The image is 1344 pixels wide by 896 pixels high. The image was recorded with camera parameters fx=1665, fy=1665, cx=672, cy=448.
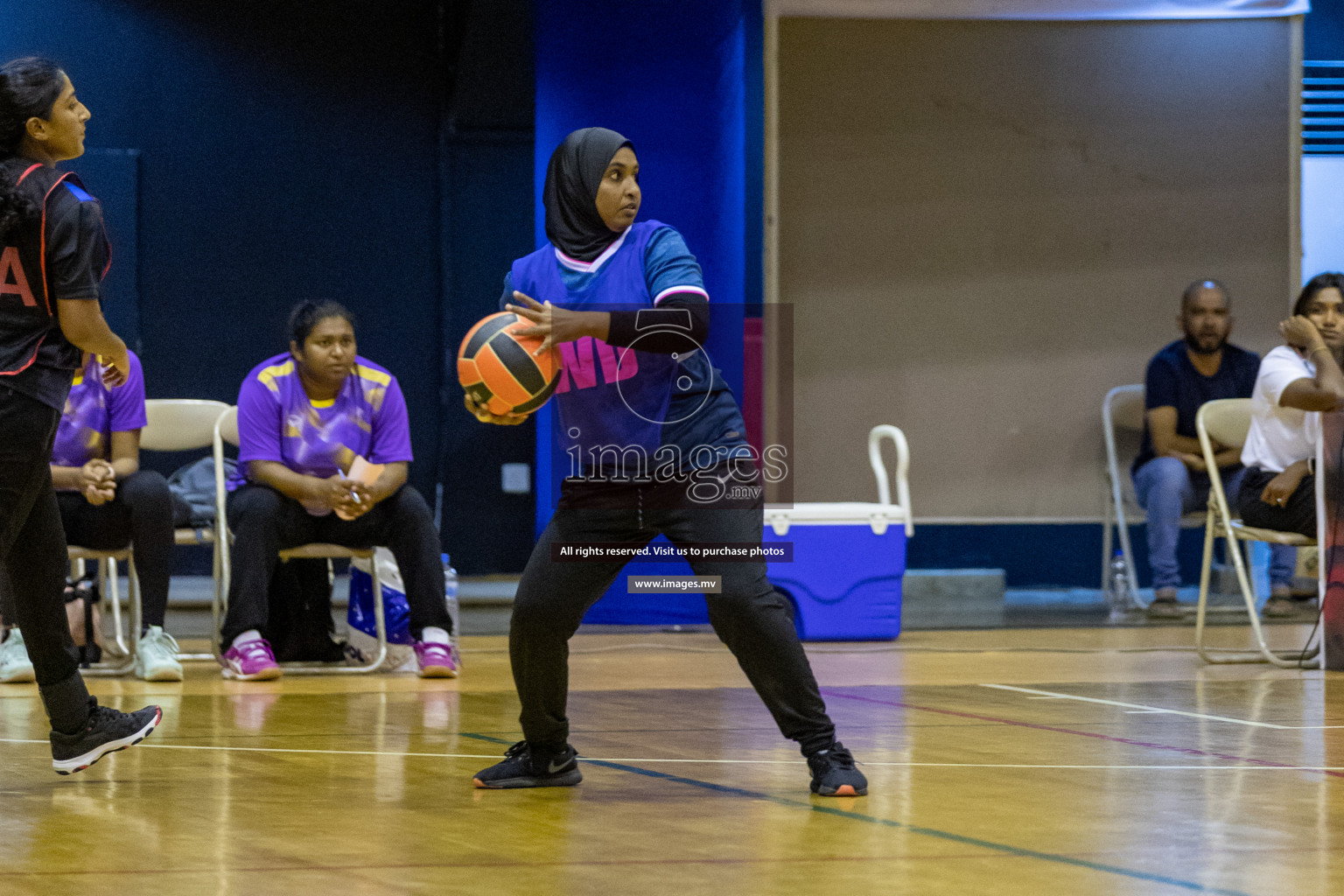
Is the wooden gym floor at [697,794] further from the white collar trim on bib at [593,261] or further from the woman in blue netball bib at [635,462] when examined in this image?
the white collar trim on bib at [593,261]

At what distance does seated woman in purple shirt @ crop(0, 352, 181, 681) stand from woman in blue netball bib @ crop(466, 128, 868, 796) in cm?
260

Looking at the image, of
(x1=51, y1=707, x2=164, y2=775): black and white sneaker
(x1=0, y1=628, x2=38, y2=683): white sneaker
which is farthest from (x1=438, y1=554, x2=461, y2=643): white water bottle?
(x1=51, y1=707, x2=164, y2=775): black and white sneaker

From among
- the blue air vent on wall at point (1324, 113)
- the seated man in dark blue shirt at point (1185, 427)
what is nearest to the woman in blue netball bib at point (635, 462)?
Result: the seated man in dark blue shirt at point (1185, 427)

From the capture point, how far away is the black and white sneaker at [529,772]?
11.2ft

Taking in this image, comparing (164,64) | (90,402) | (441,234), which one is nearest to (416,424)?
(441,234)

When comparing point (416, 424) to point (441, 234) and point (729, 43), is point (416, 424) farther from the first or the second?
point (729, 43)

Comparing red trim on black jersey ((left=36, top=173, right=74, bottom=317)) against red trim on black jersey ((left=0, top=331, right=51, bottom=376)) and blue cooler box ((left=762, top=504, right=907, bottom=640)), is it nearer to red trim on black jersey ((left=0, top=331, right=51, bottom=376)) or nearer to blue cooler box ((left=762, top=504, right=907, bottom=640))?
red trim on black jersey ((left=0, top=331, right=51, bottom=376))

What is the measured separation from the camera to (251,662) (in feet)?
17.9

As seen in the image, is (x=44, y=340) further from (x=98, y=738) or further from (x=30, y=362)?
(x=98, y=738)

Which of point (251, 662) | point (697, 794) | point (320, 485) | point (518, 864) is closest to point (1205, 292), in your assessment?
point (320, 485)

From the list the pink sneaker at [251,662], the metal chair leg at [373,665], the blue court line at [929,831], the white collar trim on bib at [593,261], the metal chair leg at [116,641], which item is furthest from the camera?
the metal chair leg at [373,665]

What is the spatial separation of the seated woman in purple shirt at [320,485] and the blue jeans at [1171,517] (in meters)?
3.66

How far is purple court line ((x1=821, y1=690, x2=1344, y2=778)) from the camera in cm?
367

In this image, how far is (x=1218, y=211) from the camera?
8781mm
